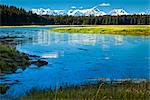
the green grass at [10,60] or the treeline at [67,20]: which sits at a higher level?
the treeline at [67,20]

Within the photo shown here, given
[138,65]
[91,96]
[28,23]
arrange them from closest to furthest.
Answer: [91,96], [138,65], [28,23]

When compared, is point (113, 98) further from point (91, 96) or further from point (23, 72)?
point (23, 72)

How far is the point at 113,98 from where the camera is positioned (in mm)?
12484

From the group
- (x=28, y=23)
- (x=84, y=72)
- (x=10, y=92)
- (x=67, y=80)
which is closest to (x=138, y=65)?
(x=84, y=72)

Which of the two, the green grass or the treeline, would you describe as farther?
the treeline

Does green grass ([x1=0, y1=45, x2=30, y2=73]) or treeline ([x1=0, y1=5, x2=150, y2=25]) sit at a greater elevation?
treeline ([x1=0, y1=5, x2=150, y2=25])

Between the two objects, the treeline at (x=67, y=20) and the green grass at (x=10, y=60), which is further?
the treeline at (x=67, y=20)

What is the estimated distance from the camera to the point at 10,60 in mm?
24078

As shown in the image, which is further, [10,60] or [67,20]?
[67,20]

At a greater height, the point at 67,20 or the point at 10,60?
the point at 67,20

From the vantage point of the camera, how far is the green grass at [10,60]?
22.1m

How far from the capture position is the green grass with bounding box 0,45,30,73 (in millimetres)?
22109

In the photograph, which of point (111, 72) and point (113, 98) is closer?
point (113, 98)

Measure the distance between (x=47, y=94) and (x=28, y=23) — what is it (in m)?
128
